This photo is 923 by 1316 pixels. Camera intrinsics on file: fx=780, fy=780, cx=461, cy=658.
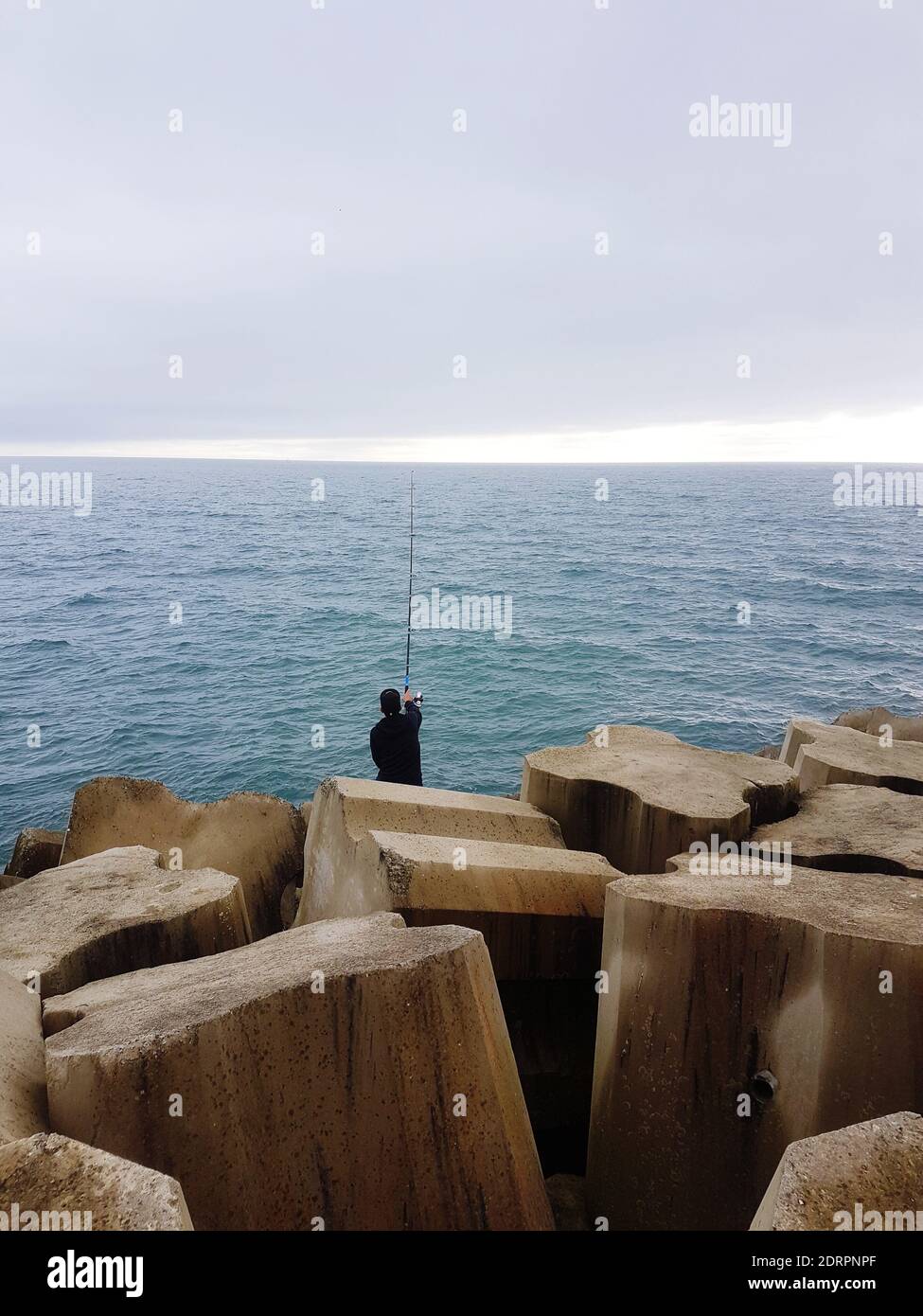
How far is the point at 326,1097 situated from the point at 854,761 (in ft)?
16.6

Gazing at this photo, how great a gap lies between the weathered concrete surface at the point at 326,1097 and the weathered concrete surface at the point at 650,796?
7.69 feet

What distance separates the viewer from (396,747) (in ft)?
24.3

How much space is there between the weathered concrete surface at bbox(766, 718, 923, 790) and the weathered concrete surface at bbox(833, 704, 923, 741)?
6.93 feet

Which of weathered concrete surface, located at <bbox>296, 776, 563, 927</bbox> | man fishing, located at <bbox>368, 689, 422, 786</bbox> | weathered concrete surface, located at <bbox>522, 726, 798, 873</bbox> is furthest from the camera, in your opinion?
man fishing, located at <bbox>368, 689, 422, 786</bbox>

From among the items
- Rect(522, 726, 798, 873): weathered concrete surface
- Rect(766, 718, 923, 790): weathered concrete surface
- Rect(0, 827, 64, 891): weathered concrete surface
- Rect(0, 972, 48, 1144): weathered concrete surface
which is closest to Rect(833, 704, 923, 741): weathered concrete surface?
Rect(766, 718, 923, 790): weathered concrete surface

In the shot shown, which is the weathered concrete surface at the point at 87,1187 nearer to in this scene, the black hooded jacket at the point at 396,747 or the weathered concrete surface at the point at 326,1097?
the weathered concrete surface at the point at 326,1097

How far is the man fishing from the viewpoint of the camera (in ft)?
24.0

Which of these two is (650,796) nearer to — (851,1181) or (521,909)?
(521,909)

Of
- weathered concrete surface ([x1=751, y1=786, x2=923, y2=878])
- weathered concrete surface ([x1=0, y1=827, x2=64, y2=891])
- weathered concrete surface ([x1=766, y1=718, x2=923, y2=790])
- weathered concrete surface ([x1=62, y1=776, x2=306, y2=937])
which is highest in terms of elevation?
weathered concrete surface ([x1=766, y1=718, x2=923, y2=790])

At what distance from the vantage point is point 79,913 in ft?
14.8

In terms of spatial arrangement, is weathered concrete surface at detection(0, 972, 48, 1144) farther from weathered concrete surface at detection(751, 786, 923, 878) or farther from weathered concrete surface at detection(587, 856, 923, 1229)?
weathered concrete surface at detection(751, 786, 923, 878)

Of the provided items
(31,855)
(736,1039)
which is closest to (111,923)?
(736,1039)

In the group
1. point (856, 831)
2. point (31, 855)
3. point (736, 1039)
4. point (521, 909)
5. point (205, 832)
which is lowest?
point (31, 855)
